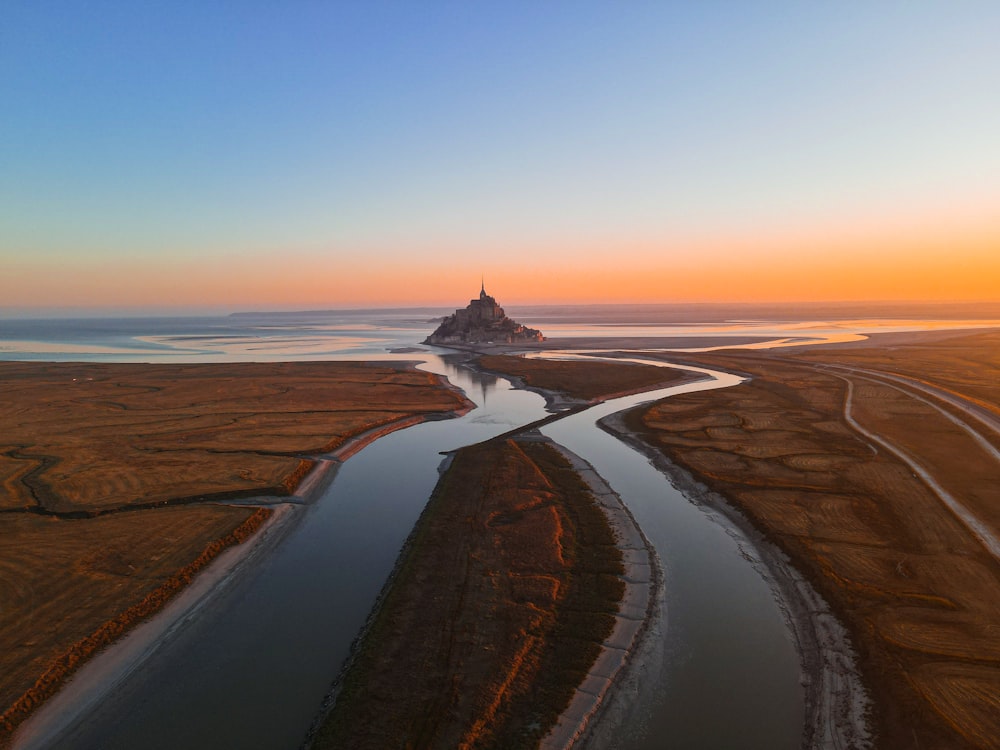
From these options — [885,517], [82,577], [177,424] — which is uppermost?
[177,424]

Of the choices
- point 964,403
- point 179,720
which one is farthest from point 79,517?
point 964,403

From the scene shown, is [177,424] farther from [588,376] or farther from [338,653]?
[588,376]

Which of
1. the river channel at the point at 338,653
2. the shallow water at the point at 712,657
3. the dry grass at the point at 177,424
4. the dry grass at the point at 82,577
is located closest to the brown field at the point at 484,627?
the river channel at the point at 338,653

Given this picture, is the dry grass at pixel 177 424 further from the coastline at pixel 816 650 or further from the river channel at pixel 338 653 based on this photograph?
the coastline at pixel 816 650

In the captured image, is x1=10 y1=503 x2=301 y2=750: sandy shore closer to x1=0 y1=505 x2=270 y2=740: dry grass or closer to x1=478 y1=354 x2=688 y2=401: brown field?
x1=0 y1=505 x2=270 y2=740: dry grass

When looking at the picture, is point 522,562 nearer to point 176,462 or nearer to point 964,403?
point 176,462

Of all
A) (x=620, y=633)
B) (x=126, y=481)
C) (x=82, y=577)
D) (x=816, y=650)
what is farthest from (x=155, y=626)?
(x=816, y=650)
